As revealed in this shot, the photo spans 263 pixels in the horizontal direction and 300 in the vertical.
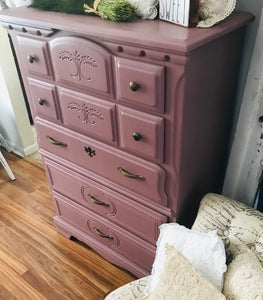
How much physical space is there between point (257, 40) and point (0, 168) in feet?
6.59

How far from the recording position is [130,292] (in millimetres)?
1086

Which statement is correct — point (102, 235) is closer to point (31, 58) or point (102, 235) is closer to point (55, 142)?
point (55, 142)

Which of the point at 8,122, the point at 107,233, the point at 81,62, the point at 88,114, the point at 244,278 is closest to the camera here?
the point at 244,278

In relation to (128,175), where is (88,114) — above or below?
above

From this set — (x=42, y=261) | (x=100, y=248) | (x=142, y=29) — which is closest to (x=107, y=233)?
(x=100, y=248)

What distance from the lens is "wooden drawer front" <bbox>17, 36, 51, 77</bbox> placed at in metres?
1.21

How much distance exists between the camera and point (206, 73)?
98 centimetres

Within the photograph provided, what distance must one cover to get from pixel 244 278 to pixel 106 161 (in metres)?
0.65

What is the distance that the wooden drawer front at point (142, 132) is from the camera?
1022 mm

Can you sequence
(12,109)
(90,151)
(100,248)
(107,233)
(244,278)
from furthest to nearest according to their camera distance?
1. (12,109)
2. (100,248)
3. (107,233)
4. (90,151)
5. (244,278)

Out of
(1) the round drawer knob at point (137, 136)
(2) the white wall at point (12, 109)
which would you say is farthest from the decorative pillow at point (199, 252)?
(2) the white wall at point (12, 109)

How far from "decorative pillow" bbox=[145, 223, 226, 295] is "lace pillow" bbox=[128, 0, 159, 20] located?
70 cm

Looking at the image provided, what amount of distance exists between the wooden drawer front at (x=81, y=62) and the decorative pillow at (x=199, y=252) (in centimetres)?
53

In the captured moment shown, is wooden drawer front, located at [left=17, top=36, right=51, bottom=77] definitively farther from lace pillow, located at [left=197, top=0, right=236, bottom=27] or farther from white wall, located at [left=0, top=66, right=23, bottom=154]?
white wall, located at [left=0, top=66, right=23, bottom=154]
